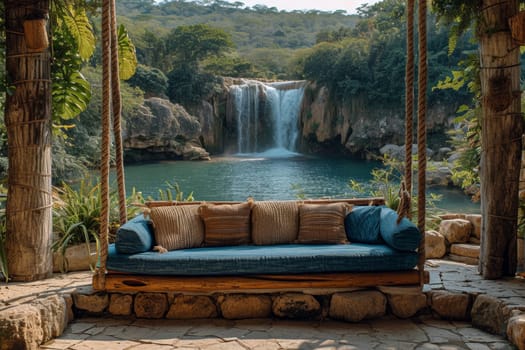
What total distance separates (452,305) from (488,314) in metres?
0.21

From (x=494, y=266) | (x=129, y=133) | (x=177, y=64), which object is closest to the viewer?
(x=494, y=266)

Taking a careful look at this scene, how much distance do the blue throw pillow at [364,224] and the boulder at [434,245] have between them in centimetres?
92

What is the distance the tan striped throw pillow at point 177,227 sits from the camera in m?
3.22

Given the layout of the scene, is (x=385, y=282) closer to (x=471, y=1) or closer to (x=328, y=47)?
(x=471, y=1)

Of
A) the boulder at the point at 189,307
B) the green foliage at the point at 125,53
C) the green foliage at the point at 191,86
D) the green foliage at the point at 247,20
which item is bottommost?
the boulder at the point at 189,307

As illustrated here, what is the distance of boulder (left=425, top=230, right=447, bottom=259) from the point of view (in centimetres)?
410

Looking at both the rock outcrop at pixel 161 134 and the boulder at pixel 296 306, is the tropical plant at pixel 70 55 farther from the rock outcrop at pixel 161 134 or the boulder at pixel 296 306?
the rock outcrop at pixel 161 134

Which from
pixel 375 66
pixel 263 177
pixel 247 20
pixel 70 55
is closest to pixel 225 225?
pixel 70 55

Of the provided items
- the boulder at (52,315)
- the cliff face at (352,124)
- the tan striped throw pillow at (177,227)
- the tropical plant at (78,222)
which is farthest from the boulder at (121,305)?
the cliff face at (352,124)

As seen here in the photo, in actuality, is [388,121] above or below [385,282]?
above

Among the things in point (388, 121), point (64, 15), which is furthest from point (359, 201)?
point (388, 121)

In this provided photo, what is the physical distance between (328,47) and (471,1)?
16.6 meters

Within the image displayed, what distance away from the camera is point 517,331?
235 centimetres

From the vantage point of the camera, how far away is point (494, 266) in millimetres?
3191
